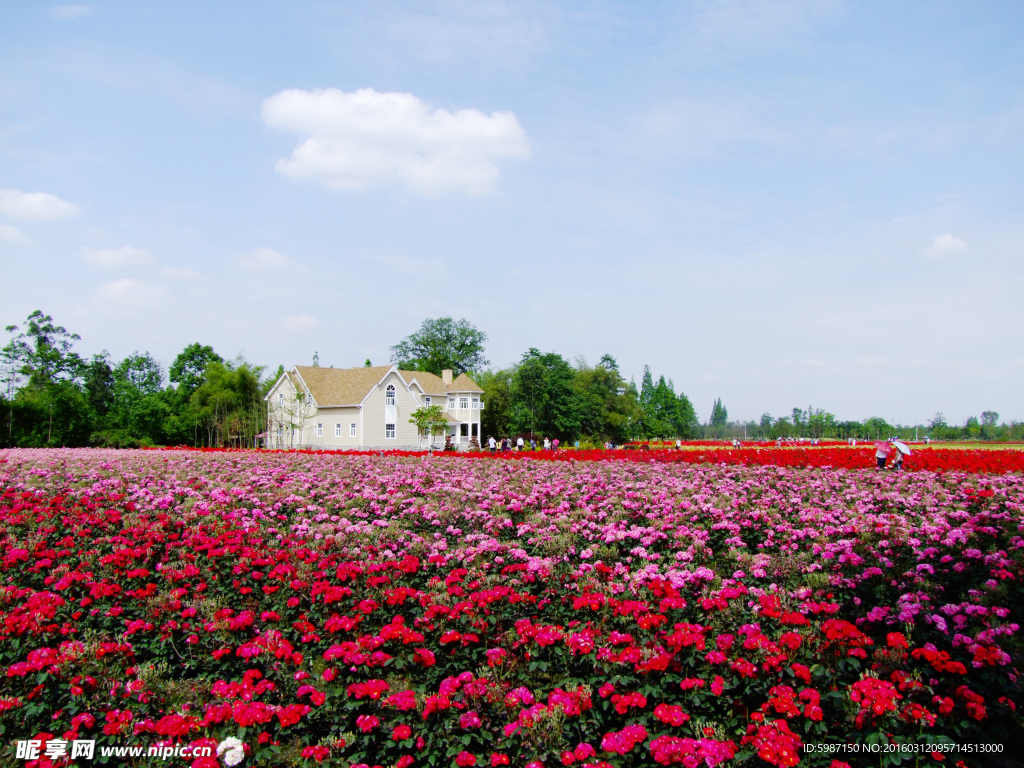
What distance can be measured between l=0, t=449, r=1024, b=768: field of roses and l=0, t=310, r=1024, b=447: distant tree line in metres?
43.6

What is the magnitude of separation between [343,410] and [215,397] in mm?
19353

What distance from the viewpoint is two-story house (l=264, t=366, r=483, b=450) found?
5031cm

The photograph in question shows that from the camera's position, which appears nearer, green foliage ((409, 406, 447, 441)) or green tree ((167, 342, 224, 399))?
green foliage ((409, 406, 447, 441))

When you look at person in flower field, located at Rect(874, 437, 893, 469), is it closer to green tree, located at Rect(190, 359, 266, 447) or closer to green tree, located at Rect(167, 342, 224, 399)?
green tree, located at Rect(190, 359, 266, 447)

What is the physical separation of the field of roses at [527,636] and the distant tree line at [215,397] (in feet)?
143

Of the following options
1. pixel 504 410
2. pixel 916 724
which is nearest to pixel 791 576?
pixel 916 724

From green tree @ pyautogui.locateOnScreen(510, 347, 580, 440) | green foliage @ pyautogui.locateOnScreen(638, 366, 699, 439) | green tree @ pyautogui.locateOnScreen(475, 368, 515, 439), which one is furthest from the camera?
green foliage @ pyautogui.locateOnScreen(638, 366, 699, 439)

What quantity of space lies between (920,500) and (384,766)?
9.50 metres

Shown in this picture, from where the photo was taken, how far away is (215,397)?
6106 centimetres

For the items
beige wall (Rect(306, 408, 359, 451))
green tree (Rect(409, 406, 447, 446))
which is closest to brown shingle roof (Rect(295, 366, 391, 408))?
beige wall (Rect(306, 408, 359, 451))

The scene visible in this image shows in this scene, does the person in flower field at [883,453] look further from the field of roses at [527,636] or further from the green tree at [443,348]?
Answer: the green tree at [443,348]

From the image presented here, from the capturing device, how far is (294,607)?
5387mm

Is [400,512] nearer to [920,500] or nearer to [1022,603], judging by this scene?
[1022,603]

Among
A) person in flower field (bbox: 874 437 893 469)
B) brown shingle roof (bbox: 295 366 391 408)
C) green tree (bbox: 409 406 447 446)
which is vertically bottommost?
person in flower field (bbox: 874 437 893 469)
